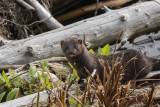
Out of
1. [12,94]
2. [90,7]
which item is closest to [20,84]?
[12,94]

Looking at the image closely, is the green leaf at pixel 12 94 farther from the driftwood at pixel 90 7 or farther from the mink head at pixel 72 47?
the driftwood at pixel 90 7

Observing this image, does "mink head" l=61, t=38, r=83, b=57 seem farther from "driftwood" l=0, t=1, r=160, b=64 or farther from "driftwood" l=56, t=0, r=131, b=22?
"driftwood" l=56, t=0, r=131, b=22

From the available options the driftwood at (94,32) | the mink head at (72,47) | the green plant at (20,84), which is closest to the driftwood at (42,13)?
the driftwood at (94,32)

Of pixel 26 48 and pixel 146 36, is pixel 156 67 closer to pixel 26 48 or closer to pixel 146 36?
pixel 146 36

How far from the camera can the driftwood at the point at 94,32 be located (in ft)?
16.4

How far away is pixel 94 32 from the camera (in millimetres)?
5500

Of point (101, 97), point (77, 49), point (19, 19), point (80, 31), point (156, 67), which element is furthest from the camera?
point (19, 19)

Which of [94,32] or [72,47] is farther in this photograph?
[94,32]

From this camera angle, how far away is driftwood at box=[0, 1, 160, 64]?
5.01 m

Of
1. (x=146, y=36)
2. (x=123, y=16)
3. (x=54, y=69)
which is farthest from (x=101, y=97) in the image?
(x=146, y=36)

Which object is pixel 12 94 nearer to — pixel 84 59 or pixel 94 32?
pixel 84 59

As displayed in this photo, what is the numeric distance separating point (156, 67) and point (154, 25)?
A: 1.71 m

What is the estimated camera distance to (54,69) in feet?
15.4

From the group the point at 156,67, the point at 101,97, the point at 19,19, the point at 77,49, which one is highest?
the point at 19,19
